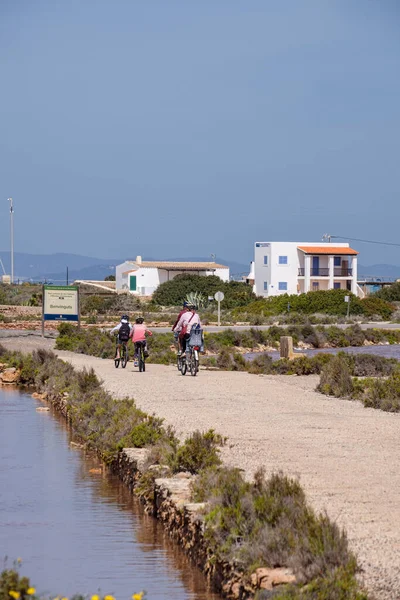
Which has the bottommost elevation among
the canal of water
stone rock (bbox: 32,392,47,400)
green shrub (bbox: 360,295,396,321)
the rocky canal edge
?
the canal of water

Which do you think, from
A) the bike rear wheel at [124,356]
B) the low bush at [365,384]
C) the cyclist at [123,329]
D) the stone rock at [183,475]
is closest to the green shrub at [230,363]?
the bike rear wheel at [124,356]

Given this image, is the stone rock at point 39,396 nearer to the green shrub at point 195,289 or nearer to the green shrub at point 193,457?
the green shrub at point 193,457

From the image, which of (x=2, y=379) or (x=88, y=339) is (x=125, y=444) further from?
(x=88, y=339)

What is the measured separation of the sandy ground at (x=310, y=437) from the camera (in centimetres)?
848

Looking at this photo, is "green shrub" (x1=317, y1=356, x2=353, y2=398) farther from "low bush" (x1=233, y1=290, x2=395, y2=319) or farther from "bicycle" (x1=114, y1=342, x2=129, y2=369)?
"low bush" (x1=233, y1=290, x2=395, y2=319)

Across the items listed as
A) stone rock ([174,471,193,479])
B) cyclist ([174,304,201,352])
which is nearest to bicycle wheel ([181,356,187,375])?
cyclist ([174,304,201,352])

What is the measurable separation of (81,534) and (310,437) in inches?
194

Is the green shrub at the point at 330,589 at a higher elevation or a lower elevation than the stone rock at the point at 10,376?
lower

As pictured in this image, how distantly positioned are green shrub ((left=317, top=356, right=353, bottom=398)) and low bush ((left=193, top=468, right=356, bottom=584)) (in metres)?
11.9

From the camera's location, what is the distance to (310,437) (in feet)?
47.2

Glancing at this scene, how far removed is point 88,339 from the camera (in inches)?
1495

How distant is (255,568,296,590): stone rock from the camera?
697cm

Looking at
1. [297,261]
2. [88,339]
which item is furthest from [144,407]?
[297,261]

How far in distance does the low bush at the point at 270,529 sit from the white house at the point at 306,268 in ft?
298
